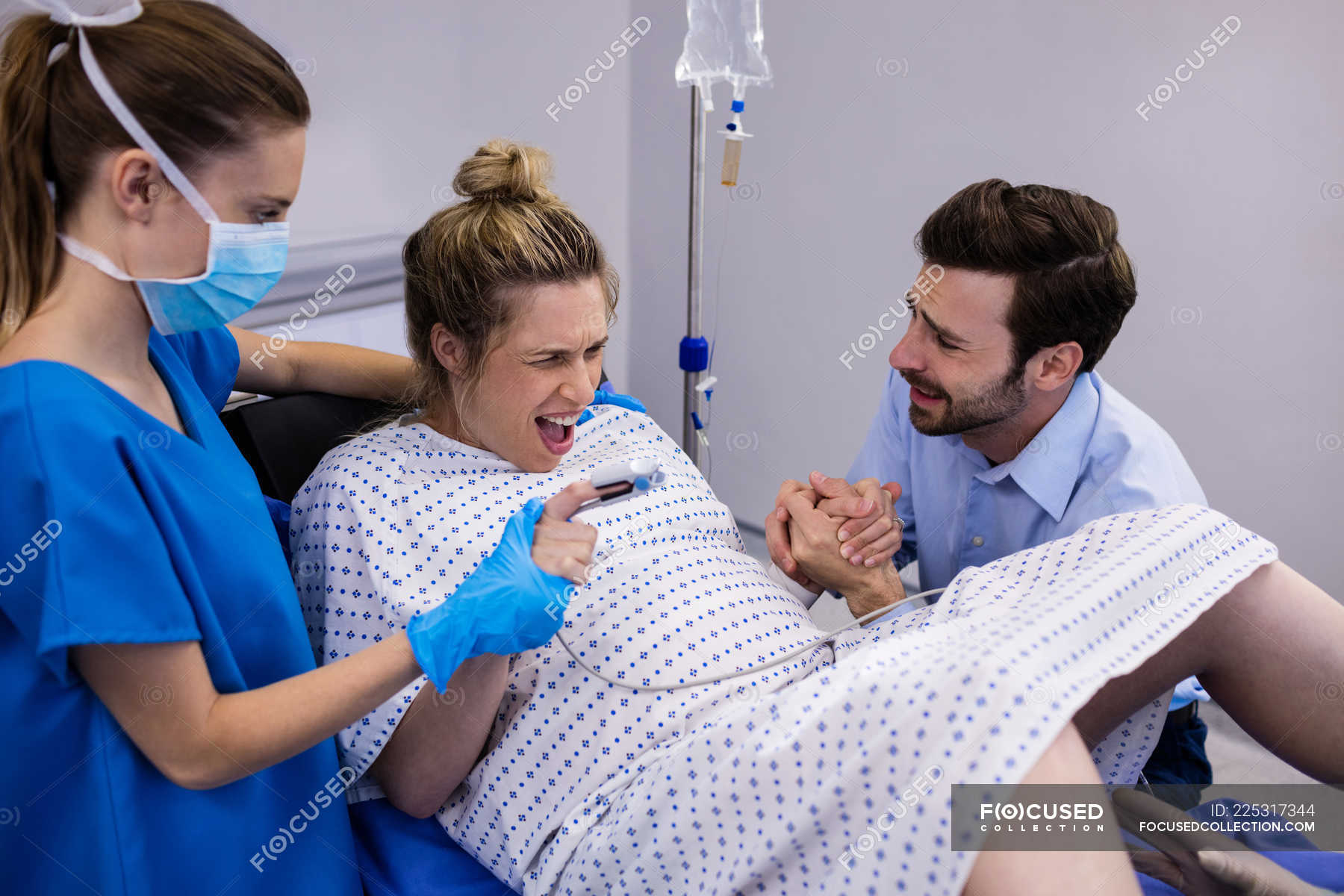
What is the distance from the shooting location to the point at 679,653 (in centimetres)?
123

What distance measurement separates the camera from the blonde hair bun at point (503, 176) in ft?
4.64

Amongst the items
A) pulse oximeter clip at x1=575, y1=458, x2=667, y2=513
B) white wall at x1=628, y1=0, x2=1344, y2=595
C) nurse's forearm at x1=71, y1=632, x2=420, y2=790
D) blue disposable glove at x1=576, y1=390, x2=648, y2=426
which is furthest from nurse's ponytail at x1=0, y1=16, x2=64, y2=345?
white wall at x1=628, y1=0, x2=1344, y2=595

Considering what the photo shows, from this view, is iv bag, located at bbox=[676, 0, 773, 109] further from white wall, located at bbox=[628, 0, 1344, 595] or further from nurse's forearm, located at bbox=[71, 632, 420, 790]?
nurse's forearm, located at bbox=[71, 632, 420, 790]

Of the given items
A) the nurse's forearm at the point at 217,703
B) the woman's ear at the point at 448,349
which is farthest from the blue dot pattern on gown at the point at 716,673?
the nurse's forearm at the point at 217,703

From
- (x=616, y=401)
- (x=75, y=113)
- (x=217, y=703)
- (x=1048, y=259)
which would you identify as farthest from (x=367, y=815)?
(x=1048, y=259)

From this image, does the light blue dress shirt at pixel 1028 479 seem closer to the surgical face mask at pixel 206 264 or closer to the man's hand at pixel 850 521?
the man's hand at pixel 850 521

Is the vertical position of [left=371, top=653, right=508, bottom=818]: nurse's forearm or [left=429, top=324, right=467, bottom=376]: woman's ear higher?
[left=429, top=324, right=467, bottom=376]: woman's ear

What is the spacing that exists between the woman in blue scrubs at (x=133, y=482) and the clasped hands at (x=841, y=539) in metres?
0.64

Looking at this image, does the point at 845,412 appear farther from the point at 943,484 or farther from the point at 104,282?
the point at 104,282

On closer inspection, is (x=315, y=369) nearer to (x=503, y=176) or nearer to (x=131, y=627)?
(x=503, y=176)

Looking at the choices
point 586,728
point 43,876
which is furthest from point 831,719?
point 43,876

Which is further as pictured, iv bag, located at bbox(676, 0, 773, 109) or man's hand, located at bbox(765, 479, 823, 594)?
iv bag, located at bbox(676, 0, 773, 109)

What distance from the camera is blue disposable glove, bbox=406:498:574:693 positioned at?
1002mm

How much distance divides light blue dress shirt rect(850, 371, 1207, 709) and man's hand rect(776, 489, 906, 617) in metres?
0.16
